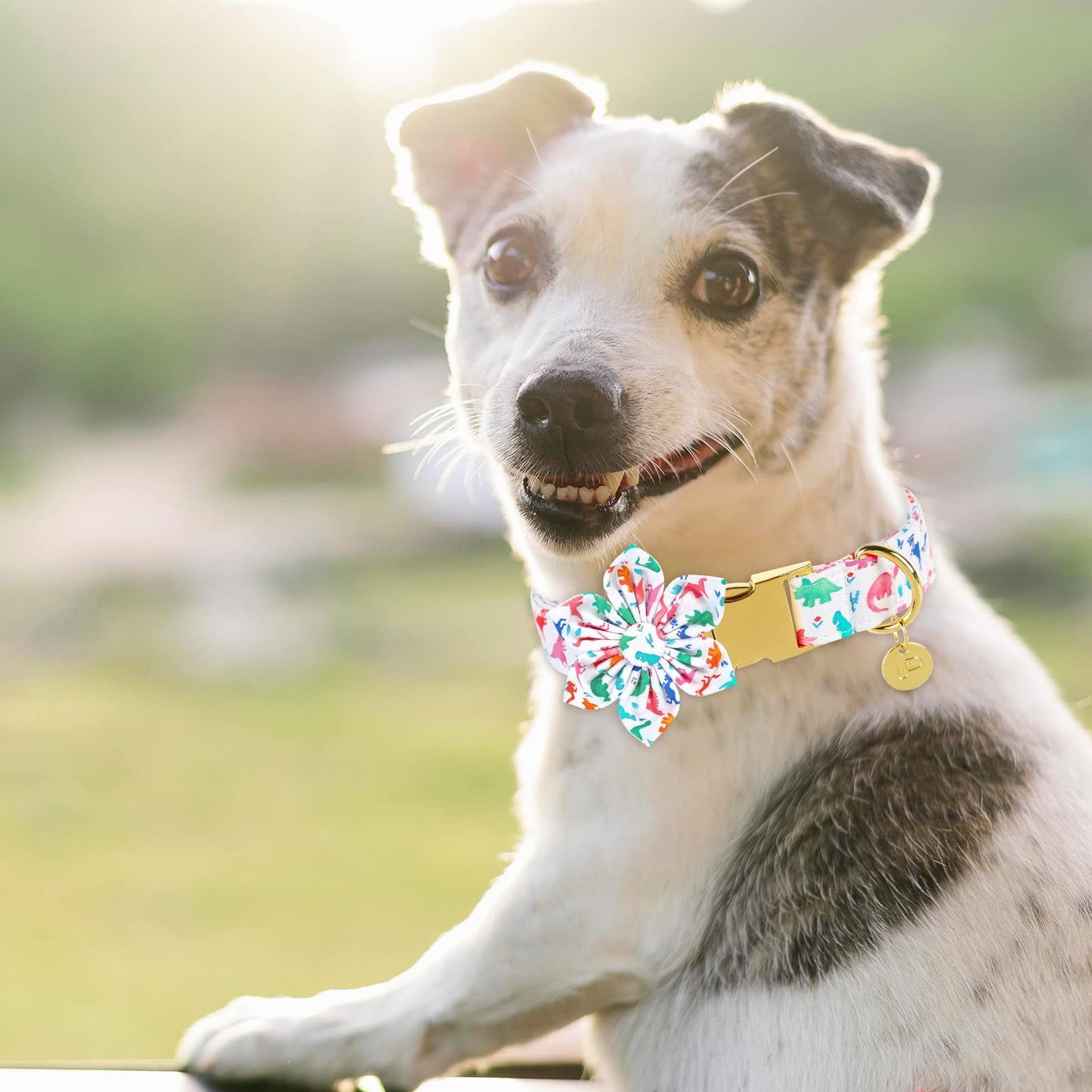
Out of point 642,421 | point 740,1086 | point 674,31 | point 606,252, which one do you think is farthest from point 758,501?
point 674,31

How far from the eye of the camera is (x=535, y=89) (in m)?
1.47

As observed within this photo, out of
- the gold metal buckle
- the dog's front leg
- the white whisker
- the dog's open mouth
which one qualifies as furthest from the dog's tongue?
the dog's front leg

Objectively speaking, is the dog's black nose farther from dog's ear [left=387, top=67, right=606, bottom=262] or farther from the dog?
dog's ear [left=387, top=67, right=606, bottom=262]

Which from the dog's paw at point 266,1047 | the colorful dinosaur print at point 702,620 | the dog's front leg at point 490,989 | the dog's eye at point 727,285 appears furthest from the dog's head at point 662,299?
the dog's paw at point 266,1047

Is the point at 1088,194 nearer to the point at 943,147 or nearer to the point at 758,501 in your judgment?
the point at 943,147

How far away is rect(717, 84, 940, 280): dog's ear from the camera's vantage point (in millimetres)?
1259

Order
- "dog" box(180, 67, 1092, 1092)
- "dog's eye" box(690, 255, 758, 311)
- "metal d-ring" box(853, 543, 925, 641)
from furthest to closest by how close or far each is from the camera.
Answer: "dog's eye" box(690, 255, 758, 311)
"metal d-ring" box(853, 543, 925, 641)
"dog" box(180, 67, 1092, 1092)

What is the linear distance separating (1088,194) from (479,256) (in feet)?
14.8

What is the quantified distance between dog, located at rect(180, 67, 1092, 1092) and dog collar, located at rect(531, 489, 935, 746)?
0.04 m

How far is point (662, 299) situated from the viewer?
128 cm

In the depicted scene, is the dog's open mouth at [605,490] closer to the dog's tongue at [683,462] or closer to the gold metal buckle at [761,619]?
the dog's tongue at [683,462]

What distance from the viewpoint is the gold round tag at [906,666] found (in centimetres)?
119

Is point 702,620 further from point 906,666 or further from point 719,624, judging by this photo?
point 906,666

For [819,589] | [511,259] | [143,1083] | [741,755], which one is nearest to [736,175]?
[511,259]
